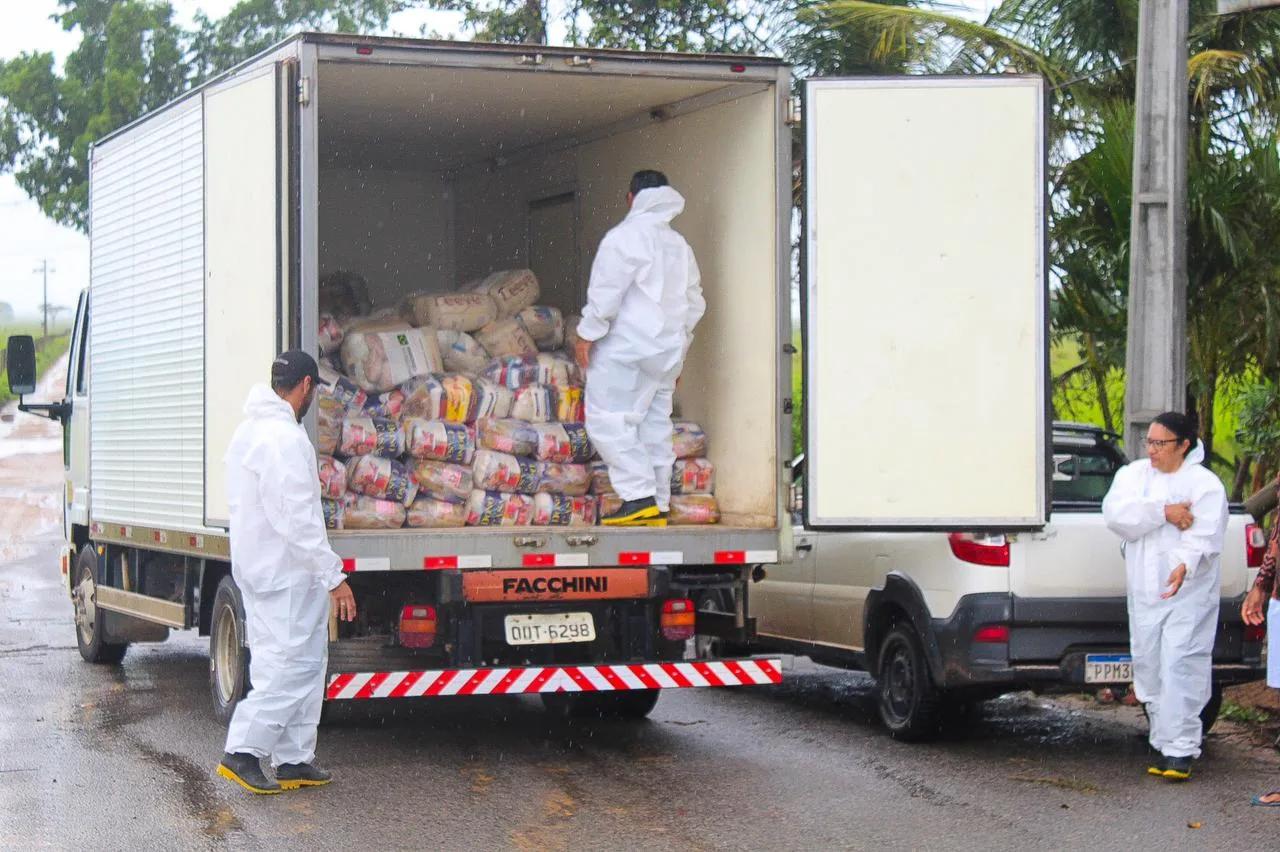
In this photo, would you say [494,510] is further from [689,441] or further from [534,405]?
[689,441]

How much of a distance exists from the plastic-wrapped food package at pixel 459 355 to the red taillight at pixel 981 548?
9.04ft

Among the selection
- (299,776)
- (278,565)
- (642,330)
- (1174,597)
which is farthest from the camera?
(642,330)

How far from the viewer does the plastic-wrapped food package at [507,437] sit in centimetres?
896

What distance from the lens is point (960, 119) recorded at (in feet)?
26.3

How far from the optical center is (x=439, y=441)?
882cm

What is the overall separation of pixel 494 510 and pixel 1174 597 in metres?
3.18

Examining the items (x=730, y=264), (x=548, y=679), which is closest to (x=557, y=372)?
(x=730, y=264)

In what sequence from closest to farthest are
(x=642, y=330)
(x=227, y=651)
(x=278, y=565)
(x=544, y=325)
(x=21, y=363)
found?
(x=278, y=565)
(x=227, y=651)
(x=642, y=330)
(x=544, y=325)
(x=21, y=363)

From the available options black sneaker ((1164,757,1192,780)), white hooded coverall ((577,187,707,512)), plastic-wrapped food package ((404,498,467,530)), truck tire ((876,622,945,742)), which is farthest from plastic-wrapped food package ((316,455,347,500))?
black sneaker ((1164,757,1192,780))

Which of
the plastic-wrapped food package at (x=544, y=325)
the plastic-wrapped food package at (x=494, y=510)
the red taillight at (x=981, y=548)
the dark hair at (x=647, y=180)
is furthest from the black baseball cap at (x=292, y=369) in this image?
the red taillight at (x=981, y=548)

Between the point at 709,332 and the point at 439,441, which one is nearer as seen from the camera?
the point at 439,441

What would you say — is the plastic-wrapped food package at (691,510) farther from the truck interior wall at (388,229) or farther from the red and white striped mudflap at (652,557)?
the truck interior wall at (388,229)

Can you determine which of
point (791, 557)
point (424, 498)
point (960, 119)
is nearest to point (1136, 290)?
point (960, 119)

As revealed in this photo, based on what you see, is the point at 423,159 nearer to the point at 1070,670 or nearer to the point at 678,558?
the point at 678,558
